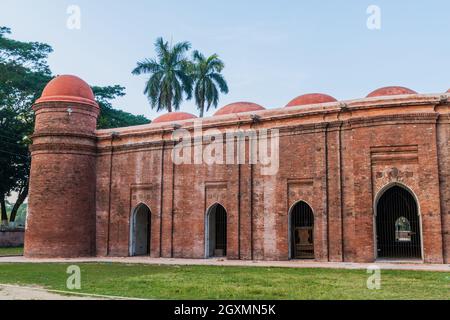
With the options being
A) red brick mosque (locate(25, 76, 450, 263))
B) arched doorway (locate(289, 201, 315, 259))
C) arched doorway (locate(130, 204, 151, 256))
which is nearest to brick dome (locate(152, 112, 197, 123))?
red brick mosque (locate(25, 76, 450, 263))

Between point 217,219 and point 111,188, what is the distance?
15.2ft

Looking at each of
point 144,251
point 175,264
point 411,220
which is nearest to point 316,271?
point 175,264

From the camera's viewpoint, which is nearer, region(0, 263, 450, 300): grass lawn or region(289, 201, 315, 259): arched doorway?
region(0, 263, 450, 300): grass lawn

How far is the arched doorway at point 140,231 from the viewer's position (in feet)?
63.4

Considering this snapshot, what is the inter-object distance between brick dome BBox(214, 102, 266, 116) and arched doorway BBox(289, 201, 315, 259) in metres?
4.62

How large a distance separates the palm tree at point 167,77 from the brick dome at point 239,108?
13625mm

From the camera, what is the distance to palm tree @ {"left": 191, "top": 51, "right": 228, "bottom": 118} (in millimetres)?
33438

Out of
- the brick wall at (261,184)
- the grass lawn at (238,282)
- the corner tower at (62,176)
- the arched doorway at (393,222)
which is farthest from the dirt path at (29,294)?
the arched doorway at (393,222)

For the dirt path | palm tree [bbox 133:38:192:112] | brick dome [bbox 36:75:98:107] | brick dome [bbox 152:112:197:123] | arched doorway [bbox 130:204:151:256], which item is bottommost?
the dirt path

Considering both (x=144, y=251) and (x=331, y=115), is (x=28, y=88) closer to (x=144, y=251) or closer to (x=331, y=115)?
(x=144, y=251)

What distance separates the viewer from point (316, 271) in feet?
41.3

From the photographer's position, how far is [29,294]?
915 cm

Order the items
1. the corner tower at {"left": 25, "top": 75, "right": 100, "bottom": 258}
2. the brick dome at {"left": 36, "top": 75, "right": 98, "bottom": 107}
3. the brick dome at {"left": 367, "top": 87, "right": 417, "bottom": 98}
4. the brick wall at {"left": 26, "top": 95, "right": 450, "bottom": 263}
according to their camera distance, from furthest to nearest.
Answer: the brick dome at {"left": 36, "top": 75, "right": 98, "bottom": 107} < the corner tower at {"left": 25, "top": 75, "right": 100, "bottom": 258} < the brick dome at {"left": 367, "top": 87, "right": 417, "bottom": 98} < the brick wall at {"left": 26, "top": 95, "right": 450, "bottom": 263}

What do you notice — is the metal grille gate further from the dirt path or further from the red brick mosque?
the dirt path
